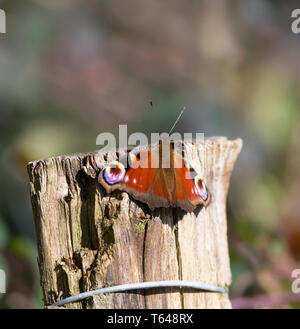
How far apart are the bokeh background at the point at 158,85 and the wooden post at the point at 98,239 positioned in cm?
200

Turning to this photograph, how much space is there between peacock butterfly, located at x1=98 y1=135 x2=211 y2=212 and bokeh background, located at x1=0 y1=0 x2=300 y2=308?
1958 millimetres

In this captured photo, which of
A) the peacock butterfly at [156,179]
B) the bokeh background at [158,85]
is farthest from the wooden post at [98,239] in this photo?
the bokeh background at [158,85]

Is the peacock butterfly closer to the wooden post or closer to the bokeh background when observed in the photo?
the wooden post

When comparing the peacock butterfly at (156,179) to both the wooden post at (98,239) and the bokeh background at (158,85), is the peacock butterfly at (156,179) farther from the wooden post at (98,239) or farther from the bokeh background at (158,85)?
the bokeh background at (158,85)

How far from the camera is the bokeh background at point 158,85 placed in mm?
4875

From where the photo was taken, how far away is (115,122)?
6336mm

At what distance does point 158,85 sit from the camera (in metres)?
6.57

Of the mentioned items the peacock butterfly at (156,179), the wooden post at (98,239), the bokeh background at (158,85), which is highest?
the bokeh background at (158,85)

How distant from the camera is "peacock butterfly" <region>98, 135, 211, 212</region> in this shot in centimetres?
176

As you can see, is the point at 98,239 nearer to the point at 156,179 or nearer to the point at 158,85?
the point at 156,179

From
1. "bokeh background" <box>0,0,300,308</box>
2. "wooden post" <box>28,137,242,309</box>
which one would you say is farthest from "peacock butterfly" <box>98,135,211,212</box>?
"bokeh background" <box>0,0,300,308</box>
